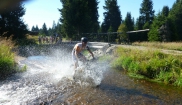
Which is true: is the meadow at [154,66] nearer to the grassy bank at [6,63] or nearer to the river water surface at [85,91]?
the river water surface at [85,91]

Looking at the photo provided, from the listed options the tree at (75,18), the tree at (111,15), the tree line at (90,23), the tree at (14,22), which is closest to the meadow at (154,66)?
the tree line at (90,23)

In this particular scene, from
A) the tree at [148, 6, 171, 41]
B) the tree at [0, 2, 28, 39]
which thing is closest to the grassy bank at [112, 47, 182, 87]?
the tree at [0, 2, 28, 39]

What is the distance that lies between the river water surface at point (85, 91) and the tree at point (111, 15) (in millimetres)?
41789

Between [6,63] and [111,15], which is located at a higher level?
[111,15]

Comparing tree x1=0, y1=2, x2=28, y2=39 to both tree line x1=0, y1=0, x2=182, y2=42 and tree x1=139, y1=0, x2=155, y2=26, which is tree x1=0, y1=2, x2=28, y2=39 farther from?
tree x1=139, y1=0, x2=155, y2=26

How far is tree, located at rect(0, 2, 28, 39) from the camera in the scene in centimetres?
Result: 2269

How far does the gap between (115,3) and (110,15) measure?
3.53 meters

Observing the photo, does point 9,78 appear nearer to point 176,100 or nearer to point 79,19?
point 176,100

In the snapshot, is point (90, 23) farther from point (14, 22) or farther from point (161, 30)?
point (14, 22)

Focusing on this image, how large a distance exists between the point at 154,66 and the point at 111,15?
41916 millimetres

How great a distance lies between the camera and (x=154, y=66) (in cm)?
937

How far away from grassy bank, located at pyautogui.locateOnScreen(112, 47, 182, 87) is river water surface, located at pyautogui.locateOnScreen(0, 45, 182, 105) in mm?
624

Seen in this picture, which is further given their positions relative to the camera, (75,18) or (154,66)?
(75,18)

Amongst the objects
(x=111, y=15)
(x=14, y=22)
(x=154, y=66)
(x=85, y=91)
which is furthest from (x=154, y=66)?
(x=111, y=15)
